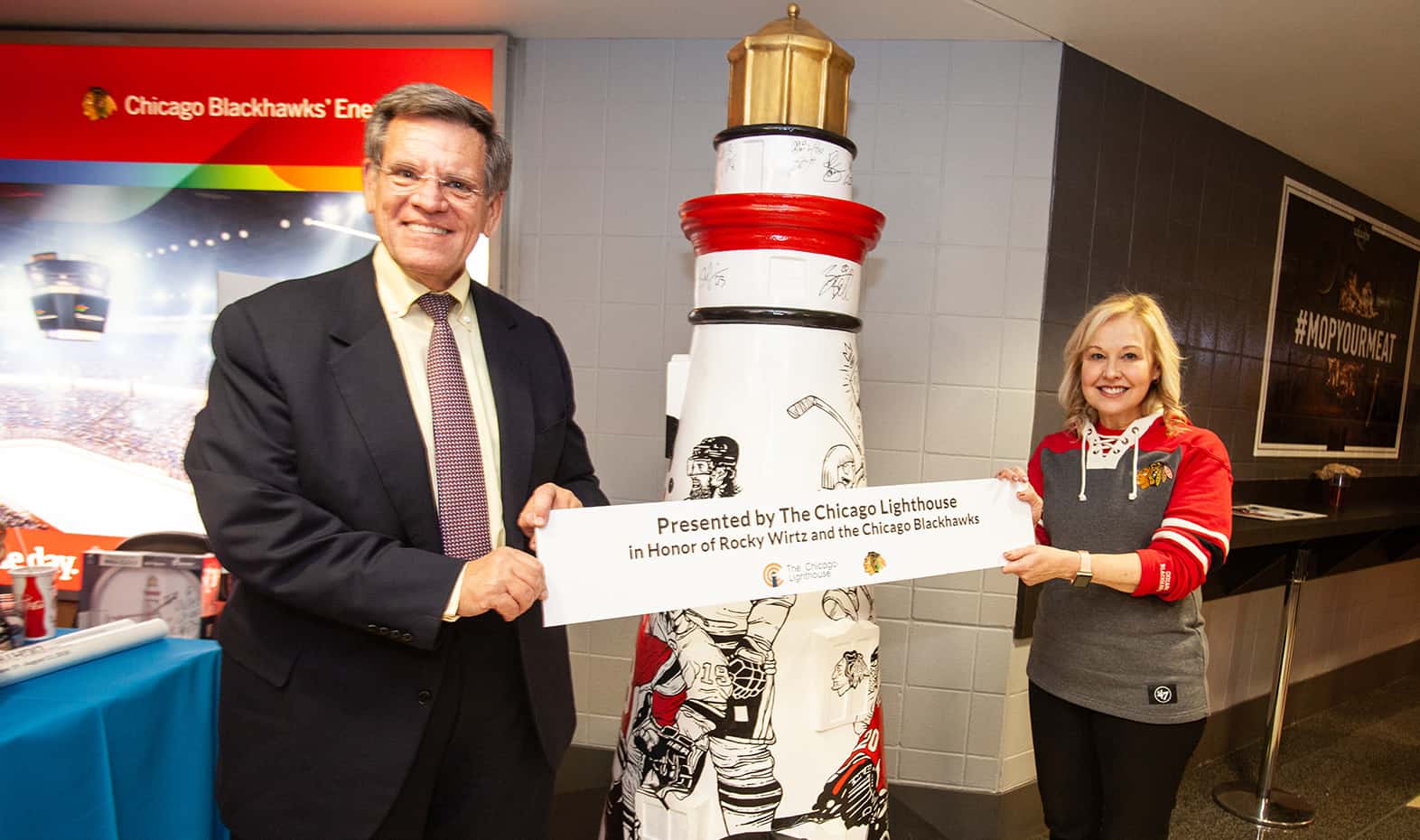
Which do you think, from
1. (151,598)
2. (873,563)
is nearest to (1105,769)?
(873,563)

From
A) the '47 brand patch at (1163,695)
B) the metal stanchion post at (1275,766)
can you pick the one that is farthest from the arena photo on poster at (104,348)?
the metal stanchion post at (1275,766)

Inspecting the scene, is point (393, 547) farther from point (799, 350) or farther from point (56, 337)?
point (56, 337)

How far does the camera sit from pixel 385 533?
3.67 ft

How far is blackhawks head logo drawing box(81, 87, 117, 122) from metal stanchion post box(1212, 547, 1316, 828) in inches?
167

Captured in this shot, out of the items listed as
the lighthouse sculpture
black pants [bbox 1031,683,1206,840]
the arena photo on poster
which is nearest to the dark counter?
black pants [bbox 1031,683,1206,840]

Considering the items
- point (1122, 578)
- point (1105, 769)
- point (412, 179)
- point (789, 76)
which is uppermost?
point (789, 76)

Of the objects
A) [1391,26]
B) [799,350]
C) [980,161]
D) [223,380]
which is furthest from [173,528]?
[1391,26]

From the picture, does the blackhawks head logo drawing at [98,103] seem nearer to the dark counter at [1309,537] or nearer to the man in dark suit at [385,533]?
the man in dark suit at [385,533]

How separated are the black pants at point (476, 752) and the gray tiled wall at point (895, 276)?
4.23 feet

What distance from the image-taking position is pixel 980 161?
235 centimetres

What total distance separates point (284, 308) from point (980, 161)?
1.94m

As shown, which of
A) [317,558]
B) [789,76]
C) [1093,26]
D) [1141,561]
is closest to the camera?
[317,558]

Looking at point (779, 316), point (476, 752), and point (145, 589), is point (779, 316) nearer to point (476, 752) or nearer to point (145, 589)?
point (476, 752)

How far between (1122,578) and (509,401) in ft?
3.80
